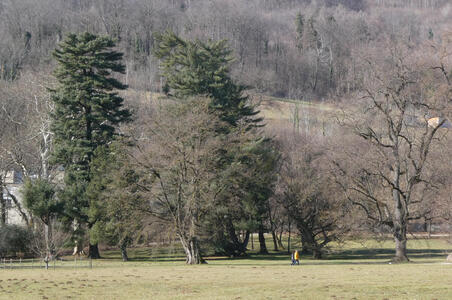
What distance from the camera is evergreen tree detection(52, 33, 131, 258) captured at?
44.9 meters

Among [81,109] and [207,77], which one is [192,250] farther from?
[207,77]

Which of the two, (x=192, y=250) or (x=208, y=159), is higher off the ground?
(x=208, y=159)

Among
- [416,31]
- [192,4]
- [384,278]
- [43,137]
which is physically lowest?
[384,278]

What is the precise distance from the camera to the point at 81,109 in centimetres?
4703

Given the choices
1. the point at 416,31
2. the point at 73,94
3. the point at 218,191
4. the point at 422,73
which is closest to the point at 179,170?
the point at 218,191

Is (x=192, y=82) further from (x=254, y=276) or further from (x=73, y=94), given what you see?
(x=254, y=276)

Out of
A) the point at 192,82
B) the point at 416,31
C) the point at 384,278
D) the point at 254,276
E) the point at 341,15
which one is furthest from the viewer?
the point at 341,15

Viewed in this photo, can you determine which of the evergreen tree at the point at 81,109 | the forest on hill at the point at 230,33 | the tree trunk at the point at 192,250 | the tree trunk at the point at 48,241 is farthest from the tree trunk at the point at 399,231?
the forest on hill at the point at 230,33

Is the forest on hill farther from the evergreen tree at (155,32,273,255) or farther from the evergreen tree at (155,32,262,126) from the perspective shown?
the evergreen tree at (155,32,273,255)

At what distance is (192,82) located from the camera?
5200 centimetres

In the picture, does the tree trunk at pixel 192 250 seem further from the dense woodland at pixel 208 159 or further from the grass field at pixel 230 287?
the grass field at pixel 230 287

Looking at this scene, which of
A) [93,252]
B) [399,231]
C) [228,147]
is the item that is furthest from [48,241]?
[399,231]

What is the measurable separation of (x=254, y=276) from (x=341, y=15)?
15887 cm

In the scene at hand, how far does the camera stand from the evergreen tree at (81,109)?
147ft
